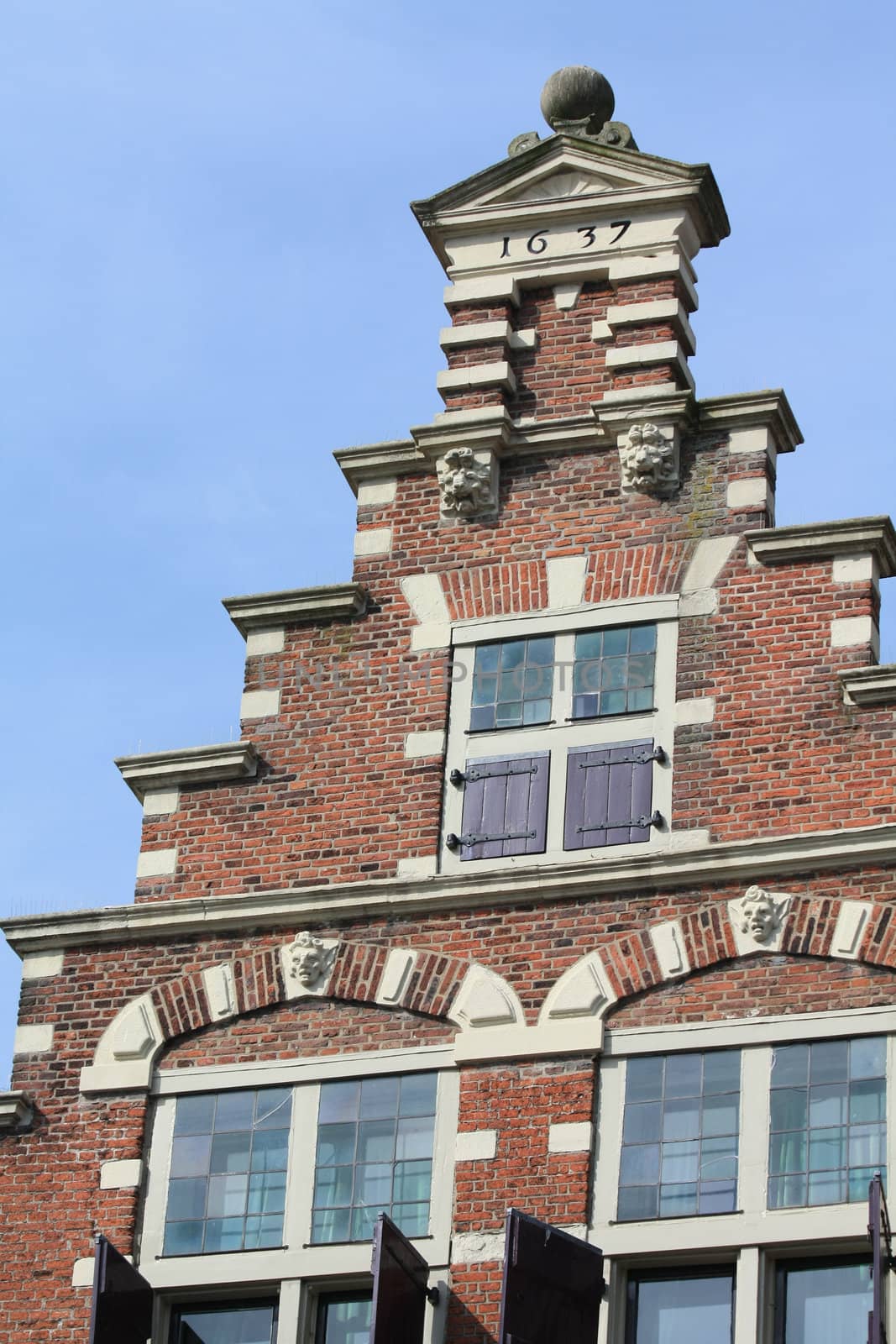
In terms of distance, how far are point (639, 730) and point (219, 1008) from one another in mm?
3381

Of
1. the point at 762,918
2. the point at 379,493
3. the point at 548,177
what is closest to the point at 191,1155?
the point at 762,918

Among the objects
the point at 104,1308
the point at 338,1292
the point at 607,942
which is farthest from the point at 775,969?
the point at 104,1308

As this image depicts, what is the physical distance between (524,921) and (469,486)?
357cm

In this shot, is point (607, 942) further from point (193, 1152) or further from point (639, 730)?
point (193, 1152)

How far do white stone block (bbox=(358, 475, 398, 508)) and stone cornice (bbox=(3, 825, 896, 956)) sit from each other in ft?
10.8

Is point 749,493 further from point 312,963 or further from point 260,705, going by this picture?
point 312,963

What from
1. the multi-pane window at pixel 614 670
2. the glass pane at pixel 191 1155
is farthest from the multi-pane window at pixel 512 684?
the glass pane at pixel 191 1155

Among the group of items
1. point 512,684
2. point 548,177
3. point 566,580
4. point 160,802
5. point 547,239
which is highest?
point 548,177

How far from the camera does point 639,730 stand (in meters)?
20.5

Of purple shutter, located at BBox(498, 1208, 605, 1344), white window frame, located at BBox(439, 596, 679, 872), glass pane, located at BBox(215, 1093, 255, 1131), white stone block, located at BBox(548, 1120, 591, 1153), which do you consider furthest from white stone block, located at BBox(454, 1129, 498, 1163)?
white window frame, located at BBox(439, 596, 679, 872)

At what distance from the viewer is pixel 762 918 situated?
19.2 m

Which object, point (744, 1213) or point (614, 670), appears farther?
point (614, 670)

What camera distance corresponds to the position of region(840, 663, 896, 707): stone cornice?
65.1 feet

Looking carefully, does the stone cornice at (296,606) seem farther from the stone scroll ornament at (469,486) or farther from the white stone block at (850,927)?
the white stone block at (850,927)
